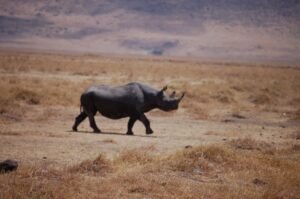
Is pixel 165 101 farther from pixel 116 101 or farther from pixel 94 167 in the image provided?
pixel 94 167

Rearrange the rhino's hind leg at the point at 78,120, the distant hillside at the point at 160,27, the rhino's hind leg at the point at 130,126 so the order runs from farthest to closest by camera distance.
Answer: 1. the distant hillside at the point at 160,27
2. the rhino's hind leg at the point at 78,120
3. the rhino's hind leg at the point at 130,126

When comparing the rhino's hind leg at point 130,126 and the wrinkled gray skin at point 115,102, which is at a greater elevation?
the wrinkled gray skin at point 115,102

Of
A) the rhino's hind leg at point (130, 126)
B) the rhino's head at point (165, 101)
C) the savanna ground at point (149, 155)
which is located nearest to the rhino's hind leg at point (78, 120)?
the savanna ground at point (149, 155)

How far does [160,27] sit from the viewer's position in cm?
17738

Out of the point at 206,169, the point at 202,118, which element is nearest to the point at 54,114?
the point at 202,118

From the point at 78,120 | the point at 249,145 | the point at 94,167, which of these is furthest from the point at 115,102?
the point at 94,167

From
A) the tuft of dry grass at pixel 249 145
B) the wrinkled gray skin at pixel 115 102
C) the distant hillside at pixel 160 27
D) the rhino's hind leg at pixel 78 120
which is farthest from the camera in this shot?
the distant hillside at pixel 160 27

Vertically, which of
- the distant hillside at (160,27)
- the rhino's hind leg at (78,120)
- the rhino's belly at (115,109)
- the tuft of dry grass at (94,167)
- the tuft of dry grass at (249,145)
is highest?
the tuft of dry grass at (94,167)

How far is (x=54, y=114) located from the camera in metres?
23.9

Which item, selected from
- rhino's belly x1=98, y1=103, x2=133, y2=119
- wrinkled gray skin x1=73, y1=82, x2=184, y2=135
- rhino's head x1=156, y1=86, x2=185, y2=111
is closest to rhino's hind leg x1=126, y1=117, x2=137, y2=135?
wrinkled gray skin x1=73, y1=82, x2=184, y2=135

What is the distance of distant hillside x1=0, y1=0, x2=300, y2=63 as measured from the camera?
159 metres

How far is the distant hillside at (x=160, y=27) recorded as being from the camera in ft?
521

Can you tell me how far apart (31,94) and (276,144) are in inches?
507

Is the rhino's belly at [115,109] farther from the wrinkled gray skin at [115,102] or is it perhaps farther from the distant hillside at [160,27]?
the distant hillside at [160,27]
